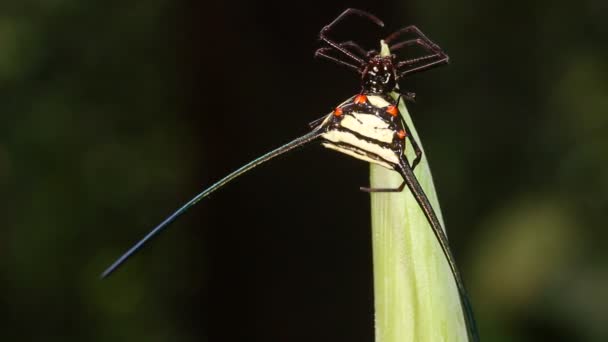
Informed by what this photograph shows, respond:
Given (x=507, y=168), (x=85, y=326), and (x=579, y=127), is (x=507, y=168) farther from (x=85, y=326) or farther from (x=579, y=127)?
(x=85, y=326)

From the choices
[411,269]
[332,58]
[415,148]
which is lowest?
[411,269]

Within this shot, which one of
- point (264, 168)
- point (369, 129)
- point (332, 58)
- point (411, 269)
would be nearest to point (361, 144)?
point (369, 129)

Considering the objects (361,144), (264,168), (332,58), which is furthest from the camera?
(264,168)

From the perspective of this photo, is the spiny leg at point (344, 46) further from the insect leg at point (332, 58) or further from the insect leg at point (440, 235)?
the insect leg at point (440, 235)

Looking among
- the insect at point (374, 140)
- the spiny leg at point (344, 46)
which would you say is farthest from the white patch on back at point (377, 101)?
the spiny leg at point (344, 46)

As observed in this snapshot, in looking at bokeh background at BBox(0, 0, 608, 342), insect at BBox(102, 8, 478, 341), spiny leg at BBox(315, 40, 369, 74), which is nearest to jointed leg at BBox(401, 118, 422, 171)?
insect at BBox(102, 8, 478, 341)

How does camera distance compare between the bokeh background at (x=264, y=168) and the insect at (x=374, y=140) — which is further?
the bokeh background at (x=264, y=168)

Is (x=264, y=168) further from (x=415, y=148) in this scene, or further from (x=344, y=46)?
(x=415, y=148)

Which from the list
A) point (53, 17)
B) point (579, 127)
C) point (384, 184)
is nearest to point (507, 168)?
point (579, 127)
